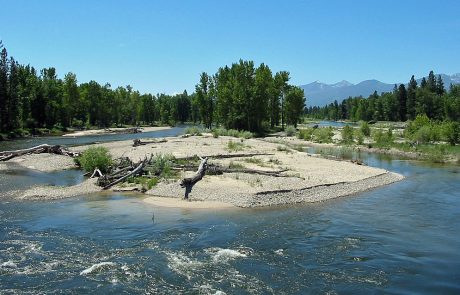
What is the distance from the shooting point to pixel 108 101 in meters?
141

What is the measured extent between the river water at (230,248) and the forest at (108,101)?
217 ft

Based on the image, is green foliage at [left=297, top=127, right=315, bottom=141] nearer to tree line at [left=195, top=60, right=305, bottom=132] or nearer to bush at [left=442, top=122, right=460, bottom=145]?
tree line at [left=195, top=60, right=305, bottom=132]

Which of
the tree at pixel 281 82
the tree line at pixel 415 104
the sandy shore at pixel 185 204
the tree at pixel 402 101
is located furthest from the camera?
the tree at pixel 402 101

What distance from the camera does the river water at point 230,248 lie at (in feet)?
50.2

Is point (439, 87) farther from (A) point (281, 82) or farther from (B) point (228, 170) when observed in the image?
(B) point (228, 170)

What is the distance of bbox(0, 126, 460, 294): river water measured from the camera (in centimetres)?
1530

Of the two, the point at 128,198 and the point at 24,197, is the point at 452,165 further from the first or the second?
the point at 24,197

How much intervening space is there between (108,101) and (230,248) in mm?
130087

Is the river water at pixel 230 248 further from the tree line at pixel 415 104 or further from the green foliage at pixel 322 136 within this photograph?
the tree line at pixel 415 104

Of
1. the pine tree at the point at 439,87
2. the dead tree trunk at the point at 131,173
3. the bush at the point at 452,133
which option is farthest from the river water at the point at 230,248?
the pine tree at the point at 439,87

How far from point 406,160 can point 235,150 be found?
21.5 m

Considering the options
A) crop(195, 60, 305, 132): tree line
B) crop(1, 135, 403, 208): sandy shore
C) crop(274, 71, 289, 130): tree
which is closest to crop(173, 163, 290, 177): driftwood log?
crop(1, 135, 403, 208): sandy shore

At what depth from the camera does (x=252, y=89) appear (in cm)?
9119

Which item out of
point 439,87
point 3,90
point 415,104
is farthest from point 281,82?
point 439,87
